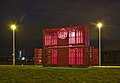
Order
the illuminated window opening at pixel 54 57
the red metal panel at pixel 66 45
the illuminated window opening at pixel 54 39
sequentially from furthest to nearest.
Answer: the illuminated window opening at pixel 54 57
the illuminated window opening at pixel 54 39
the red metal panel at pixel 66 45

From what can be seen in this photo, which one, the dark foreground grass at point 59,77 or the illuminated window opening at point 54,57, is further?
the illuminated window opening at point 54,57

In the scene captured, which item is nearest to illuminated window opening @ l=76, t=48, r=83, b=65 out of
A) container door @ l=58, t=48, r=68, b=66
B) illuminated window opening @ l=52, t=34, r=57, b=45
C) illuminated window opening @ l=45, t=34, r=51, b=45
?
container door @ l=58, t=48, r=68, b=66

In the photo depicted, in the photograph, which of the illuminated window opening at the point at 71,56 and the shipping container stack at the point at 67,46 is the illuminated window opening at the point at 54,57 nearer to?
the shipping container stack at the point at 67,46

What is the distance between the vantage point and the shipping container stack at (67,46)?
30484 mm

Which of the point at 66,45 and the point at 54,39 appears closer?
the point at 66,45

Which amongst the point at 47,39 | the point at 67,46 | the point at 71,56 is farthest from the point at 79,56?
the point at 47,39

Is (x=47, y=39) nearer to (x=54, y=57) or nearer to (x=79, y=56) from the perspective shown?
(x=54, y=57)

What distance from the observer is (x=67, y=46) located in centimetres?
3209

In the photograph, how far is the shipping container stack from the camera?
30484 mm

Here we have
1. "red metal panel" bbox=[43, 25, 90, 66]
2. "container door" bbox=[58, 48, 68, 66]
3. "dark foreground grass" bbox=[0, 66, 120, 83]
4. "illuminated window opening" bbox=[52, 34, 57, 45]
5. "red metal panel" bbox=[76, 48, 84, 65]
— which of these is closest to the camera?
"dark foreground grass" bbox=[0, 66, 120, 83]

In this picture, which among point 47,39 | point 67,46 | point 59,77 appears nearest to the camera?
point 59,77

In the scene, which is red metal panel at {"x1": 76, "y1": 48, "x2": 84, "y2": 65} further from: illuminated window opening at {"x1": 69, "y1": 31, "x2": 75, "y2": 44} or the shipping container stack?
illuminated window opening at {"x1": 69, "y1": 31, "x2": 75, "y2": 44}

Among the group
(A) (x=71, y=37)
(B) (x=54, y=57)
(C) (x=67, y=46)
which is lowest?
(B) (x=54, y=57)

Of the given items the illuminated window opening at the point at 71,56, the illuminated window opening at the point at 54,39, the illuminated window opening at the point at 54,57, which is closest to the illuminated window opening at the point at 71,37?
the illuminated window opening at the point at 71,56
